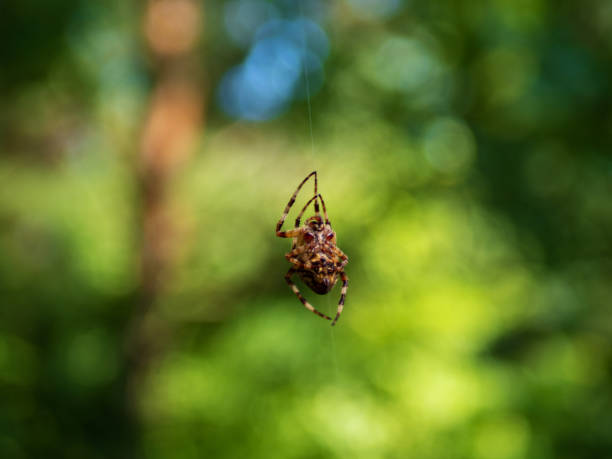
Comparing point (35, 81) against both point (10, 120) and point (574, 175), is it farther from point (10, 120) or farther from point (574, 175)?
point (574, 175)

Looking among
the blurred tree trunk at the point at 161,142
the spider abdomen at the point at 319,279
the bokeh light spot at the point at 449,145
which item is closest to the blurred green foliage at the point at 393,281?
the bokeh light spot at the point at 449,145

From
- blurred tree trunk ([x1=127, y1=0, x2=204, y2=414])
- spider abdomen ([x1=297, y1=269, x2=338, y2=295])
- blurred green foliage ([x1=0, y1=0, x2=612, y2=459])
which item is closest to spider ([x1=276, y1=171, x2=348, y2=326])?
spider abdomen ([x1=297, y1=269, x2=338, y2=295])

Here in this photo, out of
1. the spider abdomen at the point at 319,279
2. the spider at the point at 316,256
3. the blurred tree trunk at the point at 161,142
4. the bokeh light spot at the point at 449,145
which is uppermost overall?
the blurred tree trunk at the point at 161,142

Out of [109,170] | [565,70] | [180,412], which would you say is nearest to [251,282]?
[180,412]

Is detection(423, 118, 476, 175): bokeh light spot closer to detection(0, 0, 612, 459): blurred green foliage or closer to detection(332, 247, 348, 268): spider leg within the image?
detection(0, 0, 612, 459): blurred green foliage

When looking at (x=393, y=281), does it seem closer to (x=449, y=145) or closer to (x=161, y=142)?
(x=449, y=145)

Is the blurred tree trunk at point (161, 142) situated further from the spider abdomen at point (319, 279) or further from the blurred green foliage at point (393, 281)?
the spider abdomen at point (319, 279)

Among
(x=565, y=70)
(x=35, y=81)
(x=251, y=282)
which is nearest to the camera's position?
(x=565, y=70)

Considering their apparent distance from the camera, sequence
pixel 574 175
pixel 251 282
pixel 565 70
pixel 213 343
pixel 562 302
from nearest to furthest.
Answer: pixel 565 70
pixel 574 175
pixel 562 302
pixel 213 343
pixel 251 282
